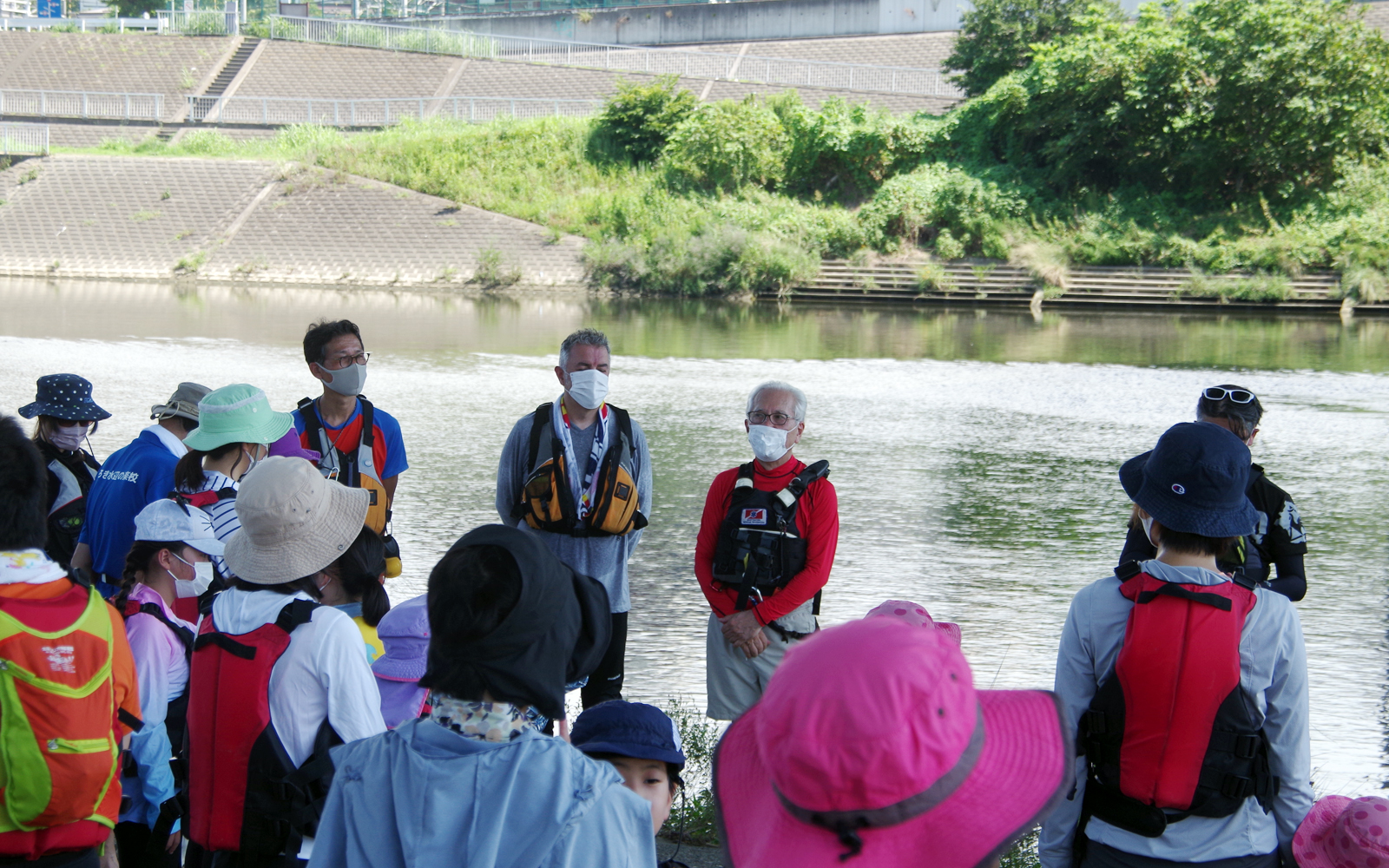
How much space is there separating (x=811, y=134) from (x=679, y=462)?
95.4ft

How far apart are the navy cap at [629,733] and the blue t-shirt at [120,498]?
2.63 metres

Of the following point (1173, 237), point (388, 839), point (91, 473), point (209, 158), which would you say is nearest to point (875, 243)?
point (1173, 237)

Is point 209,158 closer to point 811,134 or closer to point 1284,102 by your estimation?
point 811,134

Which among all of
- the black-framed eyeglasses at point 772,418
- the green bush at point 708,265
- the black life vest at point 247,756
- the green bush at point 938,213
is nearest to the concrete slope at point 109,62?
the green bush at point 708,265

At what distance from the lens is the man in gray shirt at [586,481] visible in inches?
201

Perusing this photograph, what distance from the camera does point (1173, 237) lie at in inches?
1268

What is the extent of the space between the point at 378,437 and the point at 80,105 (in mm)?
49779

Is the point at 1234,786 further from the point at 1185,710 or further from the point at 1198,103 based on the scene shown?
the point at 1198,103

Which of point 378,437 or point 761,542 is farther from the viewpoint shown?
point 378,437

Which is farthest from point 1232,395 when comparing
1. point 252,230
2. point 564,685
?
point 252,230

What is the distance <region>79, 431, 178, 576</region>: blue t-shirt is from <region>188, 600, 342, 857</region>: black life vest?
1.89 meters

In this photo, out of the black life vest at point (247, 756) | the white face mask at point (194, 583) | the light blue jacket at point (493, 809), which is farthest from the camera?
the white face mask at point (194, 583)

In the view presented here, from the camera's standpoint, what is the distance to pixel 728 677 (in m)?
4.95

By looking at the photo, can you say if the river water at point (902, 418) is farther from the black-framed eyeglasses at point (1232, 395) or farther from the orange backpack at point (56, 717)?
the orange backpack at point (56, 717)
